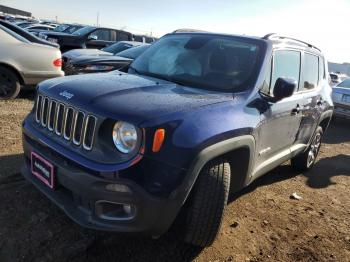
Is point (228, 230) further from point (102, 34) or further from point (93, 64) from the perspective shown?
point (102, 34)

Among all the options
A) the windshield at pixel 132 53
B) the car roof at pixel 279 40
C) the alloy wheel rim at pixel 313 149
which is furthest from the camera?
the windshield at pixel 132 53

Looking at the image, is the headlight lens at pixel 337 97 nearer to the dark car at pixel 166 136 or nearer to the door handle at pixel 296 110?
the door handle at pixel 296 110

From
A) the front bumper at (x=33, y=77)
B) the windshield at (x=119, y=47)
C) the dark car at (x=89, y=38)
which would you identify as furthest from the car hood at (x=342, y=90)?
the dark car at (x=89, y=38)

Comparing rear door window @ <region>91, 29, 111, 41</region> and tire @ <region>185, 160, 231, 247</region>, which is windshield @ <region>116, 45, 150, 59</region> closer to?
rear door window @ <region>91, 29, 111, 41</region>

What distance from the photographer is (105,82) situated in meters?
3.34

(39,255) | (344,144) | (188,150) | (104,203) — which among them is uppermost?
(188,150)

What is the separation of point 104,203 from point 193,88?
4.52 feet

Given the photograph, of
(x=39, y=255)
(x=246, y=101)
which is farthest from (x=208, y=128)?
(x=39, y=255)

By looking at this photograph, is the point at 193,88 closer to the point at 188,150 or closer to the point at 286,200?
the point at 188,150

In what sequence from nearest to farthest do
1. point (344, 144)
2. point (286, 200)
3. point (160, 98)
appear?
point (160, 98) < point (286, 200) < point (344, 144)

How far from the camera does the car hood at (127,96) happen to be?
8.88 feet

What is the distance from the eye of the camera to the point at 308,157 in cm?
564

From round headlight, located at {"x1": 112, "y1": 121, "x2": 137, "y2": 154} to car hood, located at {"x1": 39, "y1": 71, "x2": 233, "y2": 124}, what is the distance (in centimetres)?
7

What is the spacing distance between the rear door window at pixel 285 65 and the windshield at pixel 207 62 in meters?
0.25
